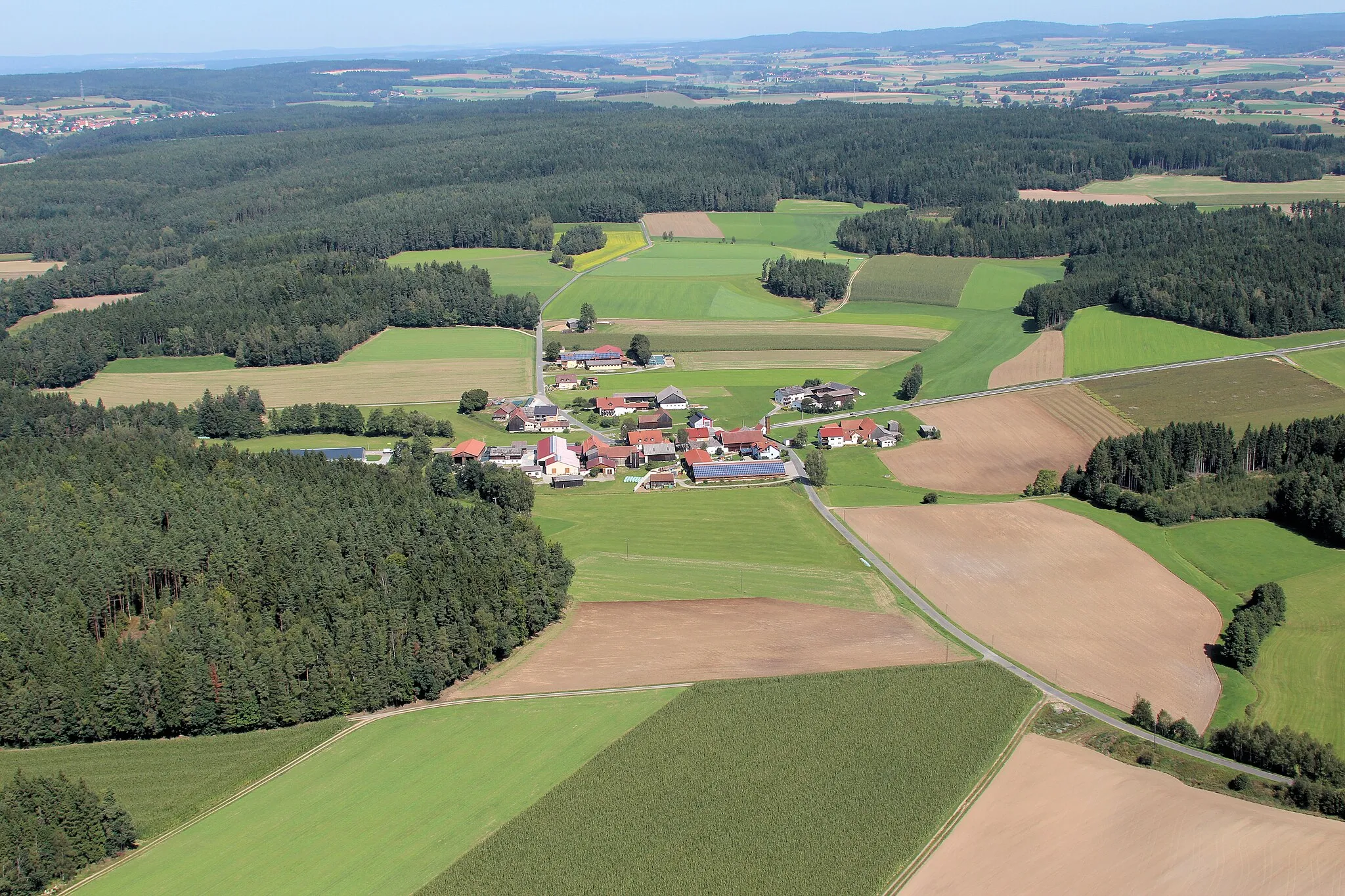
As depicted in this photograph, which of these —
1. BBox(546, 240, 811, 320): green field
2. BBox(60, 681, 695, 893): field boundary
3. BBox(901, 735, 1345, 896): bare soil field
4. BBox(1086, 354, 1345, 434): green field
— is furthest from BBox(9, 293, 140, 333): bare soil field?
BBox(901, 735, 1345, 896): bare soil field

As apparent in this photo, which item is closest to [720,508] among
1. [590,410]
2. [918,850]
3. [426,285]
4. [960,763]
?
[590,410]

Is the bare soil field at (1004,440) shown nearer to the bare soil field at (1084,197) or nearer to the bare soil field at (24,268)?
the bare soil field at (1084,197)

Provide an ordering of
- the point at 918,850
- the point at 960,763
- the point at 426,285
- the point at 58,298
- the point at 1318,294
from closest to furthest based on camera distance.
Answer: the point at 918,850 → the point at 960,763 → the point at 1318,294 → the point at 426,285 → the point at 58,298

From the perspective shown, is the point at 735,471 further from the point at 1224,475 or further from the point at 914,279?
the point at 914,279

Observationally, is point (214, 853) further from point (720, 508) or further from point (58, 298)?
point (58, 298)

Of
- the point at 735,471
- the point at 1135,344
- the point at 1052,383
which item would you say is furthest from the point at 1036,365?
the point at 735,471
